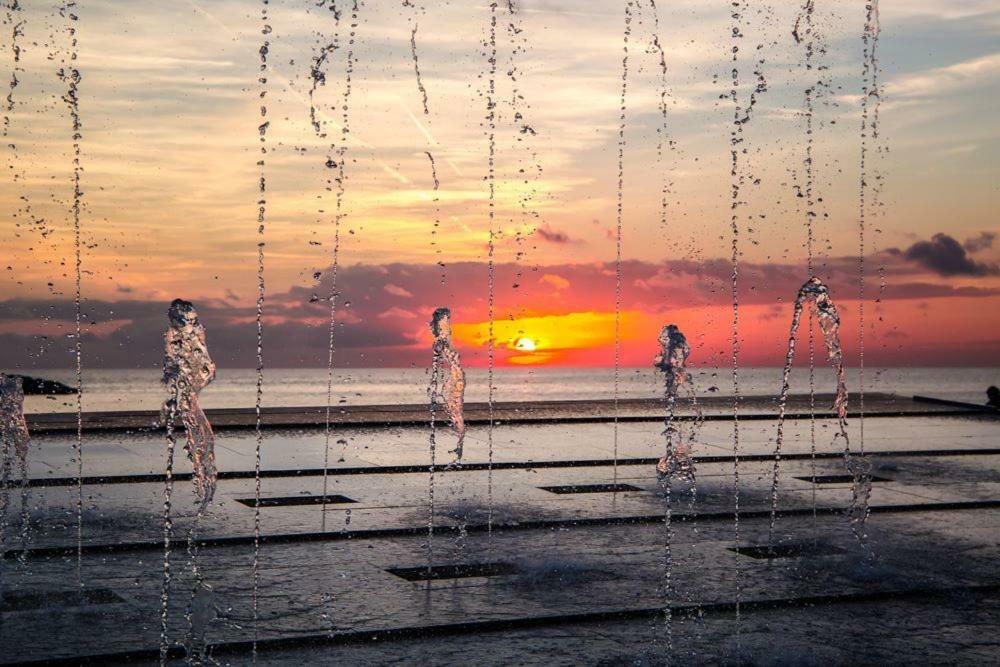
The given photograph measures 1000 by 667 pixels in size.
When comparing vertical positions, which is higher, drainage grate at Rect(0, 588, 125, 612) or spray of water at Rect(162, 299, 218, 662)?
spray of water at Rect(162, 299, 218, 662)

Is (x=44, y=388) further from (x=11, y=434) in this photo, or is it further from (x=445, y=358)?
(x=445, y=358)

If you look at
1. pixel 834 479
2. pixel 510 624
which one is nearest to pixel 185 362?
pixel 510 624

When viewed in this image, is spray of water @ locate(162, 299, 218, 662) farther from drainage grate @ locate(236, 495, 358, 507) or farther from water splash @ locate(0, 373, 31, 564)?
water splash @ locate(0, 373, 31, 564)

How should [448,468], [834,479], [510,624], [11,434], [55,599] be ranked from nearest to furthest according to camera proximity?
[510,624] < [55,599] < [11,434] < [834,479] < [448,468]

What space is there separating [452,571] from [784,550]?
7.68ft

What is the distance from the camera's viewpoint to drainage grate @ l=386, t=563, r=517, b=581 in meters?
7.21

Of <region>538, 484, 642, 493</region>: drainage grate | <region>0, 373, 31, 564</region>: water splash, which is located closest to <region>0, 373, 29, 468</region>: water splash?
<region>0, 373, 31, 564</region>: water splash

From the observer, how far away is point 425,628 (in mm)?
5973

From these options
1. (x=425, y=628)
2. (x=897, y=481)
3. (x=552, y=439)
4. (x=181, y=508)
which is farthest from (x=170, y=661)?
(x=552, y=439)

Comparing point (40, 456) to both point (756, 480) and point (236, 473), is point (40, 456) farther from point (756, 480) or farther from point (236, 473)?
point (756, 480)

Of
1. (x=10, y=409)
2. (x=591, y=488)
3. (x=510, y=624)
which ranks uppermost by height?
(x=10, y=409)

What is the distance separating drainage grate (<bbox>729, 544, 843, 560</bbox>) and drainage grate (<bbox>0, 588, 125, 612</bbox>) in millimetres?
3997

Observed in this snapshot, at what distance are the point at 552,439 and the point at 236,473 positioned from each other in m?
4.92

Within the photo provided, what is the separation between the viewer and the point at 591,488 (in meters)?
10.9
